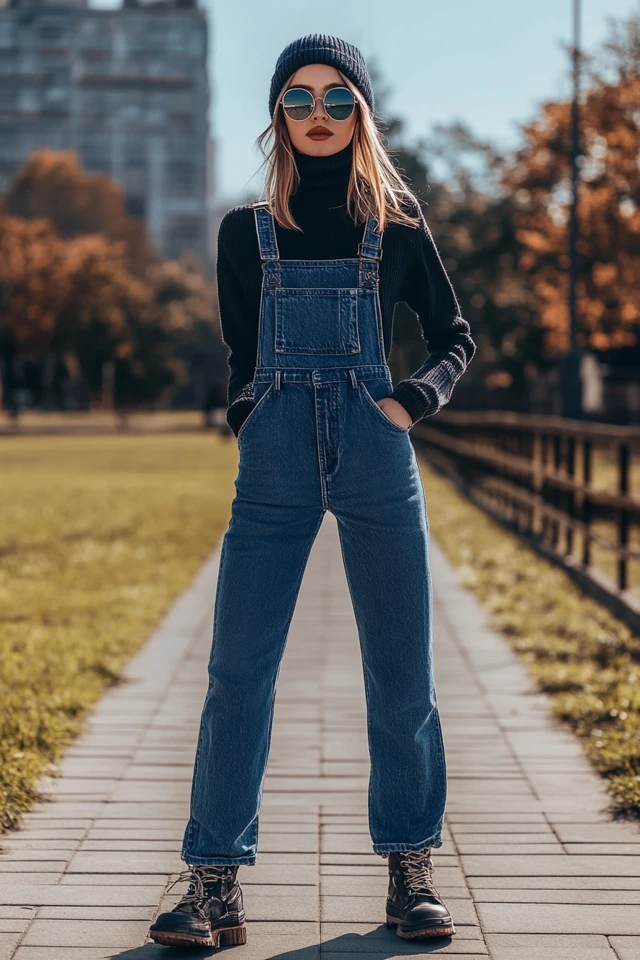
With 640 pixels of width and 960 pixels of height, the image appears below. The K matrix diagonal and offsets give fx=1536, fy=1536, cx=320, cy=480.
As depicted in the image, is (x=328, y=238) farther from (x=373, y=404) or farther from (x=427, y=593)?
(x=427, y=593)

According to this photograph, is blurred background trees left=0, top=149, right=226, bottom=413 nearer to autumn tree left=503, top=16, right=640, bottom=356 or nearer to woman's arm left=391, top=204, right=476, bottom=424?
autumn tree left=503, top=16, right=640, bottom=356

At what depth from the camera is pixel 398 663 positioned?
11.0ft

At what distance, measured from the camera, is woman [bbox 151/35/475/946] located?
327cm

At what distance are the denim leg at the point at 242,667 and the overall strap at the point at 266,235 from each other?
530 millimetres

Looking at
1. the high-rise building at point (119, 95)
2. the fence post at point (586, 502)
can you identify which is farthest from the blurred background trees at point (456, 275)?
the high-rise building at point (119, 95)

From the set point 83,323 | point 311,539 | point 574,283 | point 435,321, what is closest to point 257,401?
point 311,539

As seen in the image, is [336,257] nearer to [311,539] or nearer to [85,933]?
[311,539]

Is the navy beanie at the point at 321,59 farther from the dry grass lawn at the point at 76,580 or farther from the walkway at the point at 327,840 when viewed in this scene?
the dry grass lawn at the point at 76,580

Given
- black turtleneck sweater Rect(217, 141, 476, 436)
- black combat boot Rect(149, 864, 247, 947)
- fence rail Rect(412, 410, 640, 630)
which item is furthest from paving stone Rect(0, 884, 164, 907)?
fence rail Rect(412, 410, 640, 630)

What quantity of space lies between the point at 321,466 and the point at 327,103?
0.77 m

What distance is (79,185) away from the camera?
351ft

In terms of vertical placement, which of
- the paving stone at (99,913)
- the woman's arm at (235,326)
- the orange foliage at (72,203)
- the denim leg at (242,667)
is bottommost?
the paving stone at (99,913)

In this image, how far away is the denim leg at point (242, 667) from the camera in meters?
3.30

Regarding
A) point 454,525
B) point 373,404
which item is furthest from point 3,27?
point 373,404
